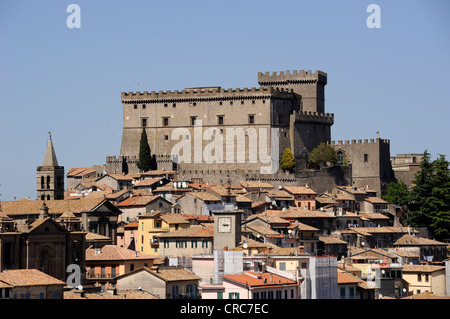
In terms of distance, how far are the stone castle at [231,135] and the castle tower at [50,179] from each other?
25.2 m

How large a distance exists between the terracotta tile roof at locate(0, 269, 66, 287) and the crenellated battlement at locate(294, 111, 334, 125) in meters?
57.2

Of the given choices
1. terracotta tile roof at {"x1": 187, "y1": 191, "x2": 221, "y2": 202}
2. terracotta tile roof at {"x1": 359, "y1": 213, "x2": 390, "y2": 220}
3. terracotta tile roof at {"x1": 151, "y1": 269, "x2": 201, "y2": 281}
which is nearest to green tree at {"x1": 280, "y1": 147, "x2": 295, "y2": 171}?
terracotta tile roof at {"x1": 359, "y1": 213, "x2": 390, "y2": 220}

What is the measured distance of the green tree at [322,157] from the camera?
109 metres

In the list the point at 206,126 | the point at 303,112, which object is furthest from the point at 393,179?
the point at 206,126

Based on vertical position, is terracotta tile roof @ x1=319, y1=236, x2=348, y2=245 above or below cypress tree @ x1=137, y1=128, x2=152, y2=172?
below

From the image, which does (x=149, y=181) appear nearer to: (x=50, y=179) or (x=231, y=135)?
(x=231, y=135)

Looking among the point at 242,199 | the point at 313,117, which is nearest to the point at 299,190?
the point at 242,199

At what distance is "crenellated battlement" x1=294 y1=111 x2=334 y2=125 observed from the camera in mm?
110875

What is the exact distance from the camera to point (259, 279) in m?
56.0

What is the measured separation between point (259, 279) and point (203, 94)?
183 ft

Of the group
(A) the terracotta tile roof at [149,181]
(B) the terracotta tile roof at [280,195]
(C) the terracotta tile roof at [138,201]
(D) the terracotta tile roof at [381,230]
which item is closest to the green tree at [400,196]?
(D) the terracotta tile roof at [381,230]

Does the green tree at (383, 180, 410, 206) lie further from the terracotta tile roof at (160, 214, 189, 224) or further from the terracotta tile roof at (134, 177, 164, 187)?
the terracotta tile roof at (160, 214, 189, 224)
